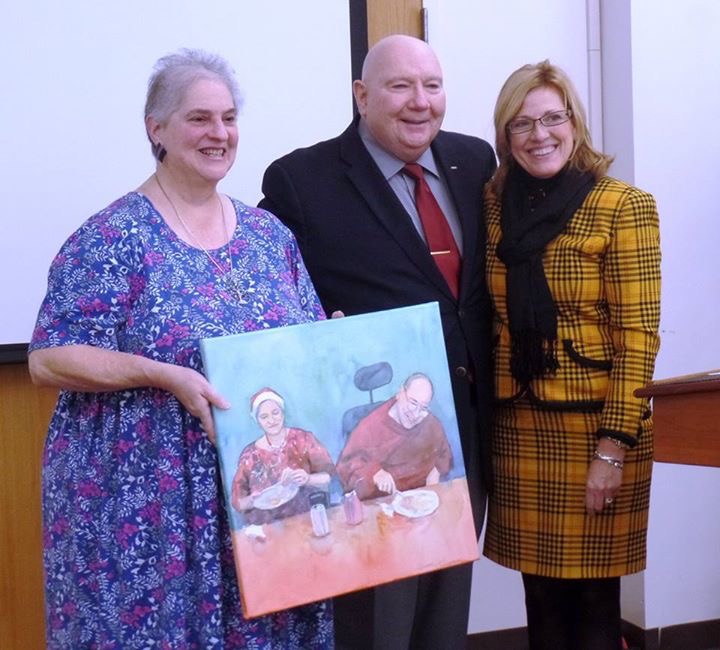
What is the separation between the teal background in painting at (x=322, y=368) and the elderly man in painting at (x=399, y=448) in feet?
0.07

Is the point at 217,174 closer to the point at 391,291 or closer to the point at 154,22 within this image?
the point at 391,291

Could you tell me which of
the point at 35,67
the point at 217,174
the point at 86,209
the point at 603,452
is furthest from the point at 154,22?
the point at 603,452

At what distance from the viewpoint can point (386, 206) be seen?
8.43 ft

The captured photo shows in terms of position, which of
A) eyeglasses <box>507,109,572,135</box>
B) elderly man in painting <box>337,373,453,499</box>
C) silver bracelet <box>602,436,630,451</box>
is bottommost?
silver bracelet <box>602,436,630,451</box>

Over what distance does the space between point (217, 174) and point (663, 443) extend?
0.99 metres

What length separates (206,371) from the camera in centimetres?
192

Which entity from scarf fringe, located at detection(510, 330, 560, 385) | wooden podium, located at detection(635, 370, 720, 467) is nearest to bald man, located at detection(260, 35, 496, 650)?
scarf fringe, located at detection(510, 330, 560, 385)

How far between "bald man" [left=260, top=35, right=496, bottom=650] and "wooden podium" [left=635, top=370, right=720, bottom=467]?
58cm

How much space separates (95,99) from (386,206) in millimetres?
1036

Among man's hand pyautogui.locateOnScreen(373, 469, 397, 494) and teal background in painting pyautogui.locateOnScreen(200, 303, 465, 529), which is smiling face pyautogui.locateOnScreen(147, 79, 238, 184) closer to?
teal background in painting pyautogui.locateOnScreen(200, 303, 465, 529)

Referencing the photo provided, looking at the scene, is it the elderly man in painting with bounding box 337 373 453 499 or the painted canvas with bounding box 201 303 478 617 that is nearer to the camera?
the painted canvas with bounding box 201 303 478 617

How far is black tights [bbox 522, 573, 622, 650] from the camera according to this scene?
2600 millimetres

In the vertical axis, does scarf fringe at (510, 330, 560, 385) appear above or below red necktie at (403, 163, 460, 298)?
below

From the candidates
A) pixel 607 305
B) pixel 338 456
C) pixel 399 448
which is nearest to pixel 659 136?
pixel 607 305
